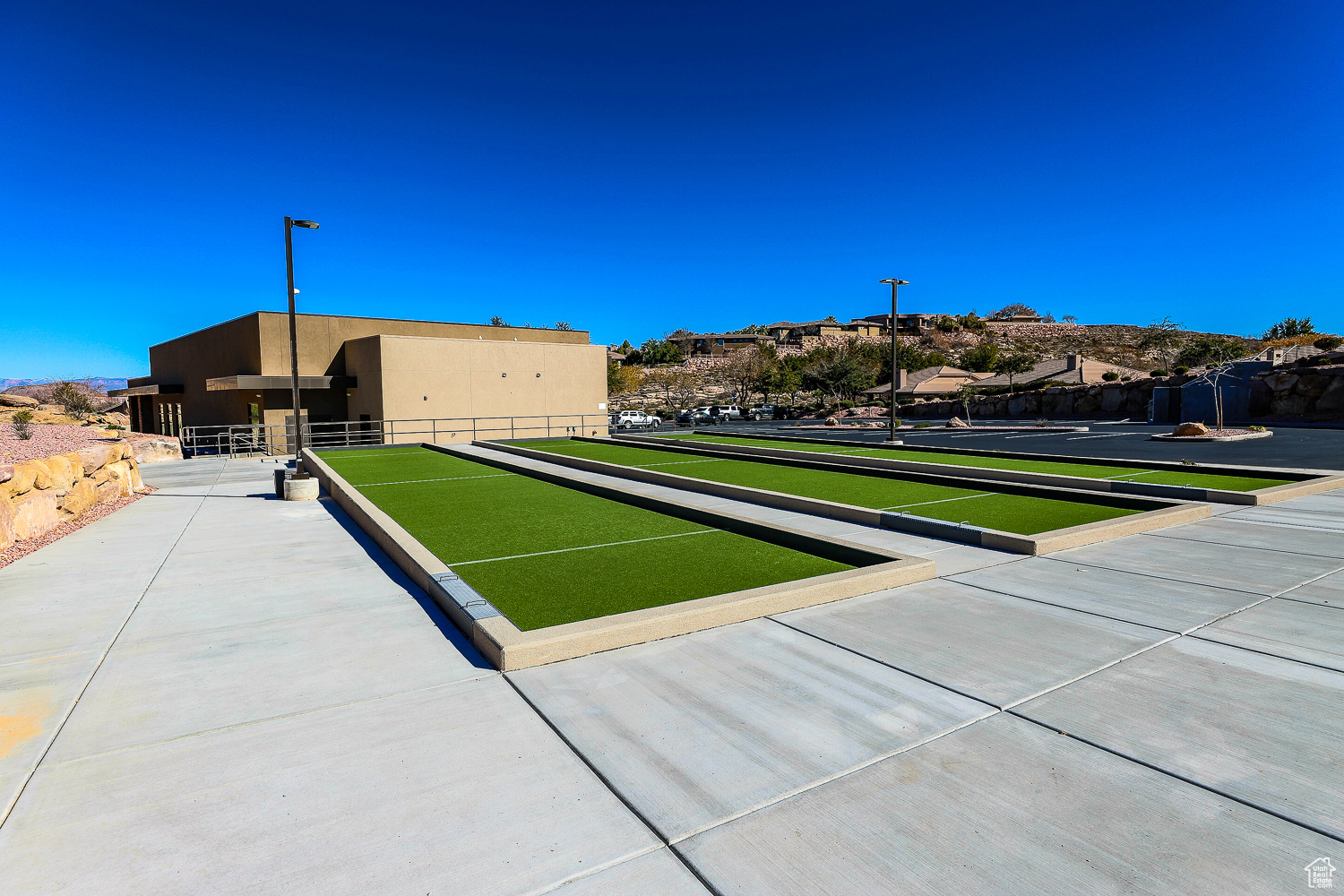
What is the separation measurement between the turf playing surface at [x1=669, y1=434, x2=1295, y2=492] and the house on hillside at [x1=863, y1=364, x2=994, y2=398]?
1665 inches

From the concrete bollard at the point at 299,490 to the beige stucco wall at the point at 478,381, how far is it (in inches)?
757

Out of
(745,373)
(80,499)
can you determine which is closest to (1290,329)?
(745,373)

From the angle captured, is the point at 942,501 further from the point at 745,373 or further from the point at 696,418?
the point at 745,373

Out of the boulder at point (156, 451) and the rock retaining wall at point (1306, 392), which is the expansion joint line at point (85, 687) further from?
the rock retaining wall at point (1306, 392)

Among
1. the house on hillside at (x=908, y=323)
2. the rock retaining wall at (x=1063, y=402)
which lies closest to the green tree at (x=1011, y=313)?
the house on hillside at (x=908, y=323)

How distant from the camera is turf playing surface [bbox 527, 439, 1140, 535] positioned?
10.1 meters

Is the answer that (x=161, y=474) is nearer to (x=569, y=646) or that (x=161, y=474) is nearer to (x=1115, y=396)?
(x=569, y=646)

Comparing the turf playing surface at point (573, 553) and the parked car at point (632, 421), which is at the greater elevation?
the parked car at point (632, 421)

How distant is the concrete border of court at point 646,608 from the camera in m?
5.02

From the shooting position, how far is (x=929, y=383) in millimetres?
64312

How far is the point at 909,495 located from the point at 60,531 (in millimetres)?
13308

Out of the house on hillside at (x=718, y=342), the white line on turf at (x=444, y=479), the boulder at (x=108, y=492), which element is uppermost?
the house on hillside at (x=718, y=342)

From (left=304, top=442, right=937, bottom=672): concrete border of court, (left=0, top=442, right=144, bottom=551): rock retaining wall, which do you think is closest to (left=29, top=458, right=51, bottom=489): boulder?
(left=0, top=442, right=144, bottom=551): rock retaining wall

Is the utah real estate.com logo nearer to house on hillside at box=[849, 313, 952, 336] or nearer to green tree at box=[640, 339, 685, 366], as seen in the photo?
green tree at box=[640, 339, 685, 366]
